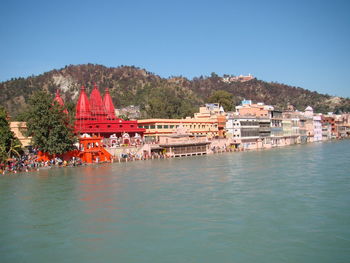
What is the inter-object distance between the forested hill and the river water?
145 ft

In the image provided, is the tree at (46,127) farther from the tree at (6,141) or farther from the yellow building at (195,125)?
the yellow building at (195,125)

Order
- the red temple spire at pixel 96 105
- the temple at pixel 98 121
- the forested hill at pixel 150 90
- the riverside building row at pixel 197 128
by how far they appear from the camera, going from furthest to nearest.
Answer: the forested hill at pixel 150 90
the red temple spire at pixel 96 105
the riverside building row at pixel 197 128
the temple at pixel 98 121

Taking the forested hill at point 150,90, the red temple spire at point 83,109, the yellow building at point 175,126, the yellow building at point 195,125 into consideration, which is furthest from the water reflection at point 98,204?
the forested hill at point 150,90

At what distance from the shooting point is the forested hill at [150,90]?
91.2 metres

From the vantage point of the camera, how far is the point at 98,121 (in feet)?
169

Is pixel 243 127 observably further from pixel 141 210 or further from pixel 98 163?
pixel 141 210

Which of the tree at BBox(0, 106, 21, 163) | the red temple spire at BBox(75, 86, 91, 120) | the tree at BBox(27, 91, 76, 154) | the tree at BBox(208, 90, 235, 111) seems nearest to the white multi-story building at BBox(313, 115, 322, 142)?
the tree at BBox(208, 90, 235, 111)

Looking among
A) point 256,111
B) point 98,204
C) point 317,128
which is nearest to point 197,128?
point 256,111

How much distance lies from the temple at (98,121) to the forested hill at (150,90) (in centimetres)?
1293

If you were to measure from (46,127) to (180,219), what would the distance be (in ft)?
89.7

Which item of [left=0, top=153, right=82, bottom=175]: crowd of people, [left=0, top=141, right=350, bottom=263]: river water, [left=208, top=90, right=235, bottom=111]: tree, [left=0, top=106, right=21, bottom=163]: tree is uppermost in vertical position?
Answer: [left=208, top=90, right=235, bottom=111]: tree

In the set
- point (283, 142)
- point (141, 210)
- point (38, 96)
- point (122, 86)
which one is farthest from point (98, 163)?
point (122, 86)

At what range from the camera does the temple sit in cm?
5059

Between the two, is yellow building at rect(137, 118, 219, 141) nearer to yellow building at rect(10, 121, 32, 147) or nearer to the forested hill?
the forested hill
